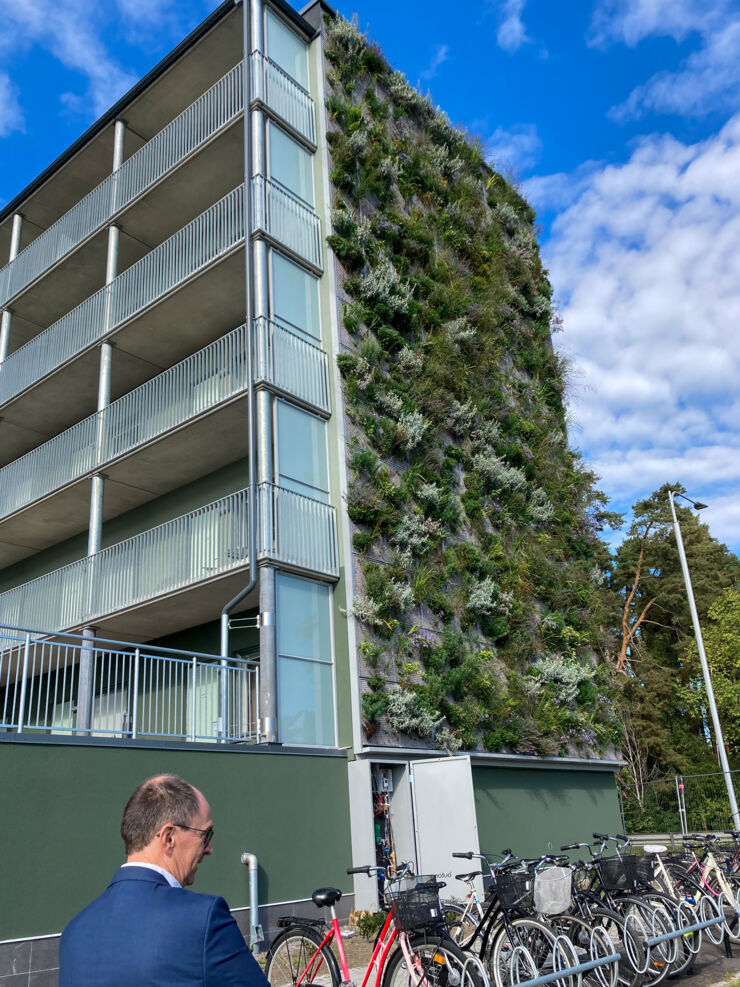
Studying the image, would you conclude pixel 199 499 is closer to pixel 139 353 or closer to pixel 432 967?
pixel 139 353

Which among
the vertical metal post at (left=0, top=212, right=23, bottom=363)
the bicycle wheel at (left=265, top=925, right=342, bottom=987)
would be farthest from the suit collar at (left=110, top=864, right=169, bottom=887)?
the vertical metal post at (left=0, top=212, right=23, bottom=363)

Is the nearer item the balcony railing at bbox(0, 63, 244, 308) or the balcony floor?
the balcony floor

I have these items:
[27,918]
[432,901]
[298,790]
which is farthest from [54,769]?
[432,901]

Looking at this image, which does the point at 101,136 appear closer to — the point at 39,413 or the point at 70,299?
the point at 70,299

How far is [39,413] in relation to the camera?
832 inches

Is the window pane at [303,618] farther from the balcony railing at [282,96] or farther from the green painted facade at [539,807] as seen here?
the balcony railing at [282,96]

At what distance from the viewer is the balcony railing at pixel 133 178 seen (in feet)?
57.2

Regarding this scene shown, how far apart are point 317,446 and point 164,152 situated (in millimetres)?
8385

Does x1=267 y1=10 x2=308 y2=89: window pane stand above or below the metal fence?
above

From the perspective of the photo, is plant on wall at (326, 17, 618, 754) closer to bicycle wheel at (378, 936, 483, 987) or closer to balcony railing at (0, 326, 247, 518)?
balcony railing at (0, 326, 247, 518)

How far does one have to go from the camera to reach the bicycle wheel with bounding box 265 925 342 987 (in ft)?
21.4

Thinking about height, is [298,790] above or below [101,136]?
below

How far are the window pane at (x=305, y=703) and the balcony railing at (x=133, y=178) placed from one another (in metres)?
10.8

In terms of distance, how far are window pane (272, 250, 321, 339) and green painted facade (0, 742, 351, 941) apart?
302 inches
